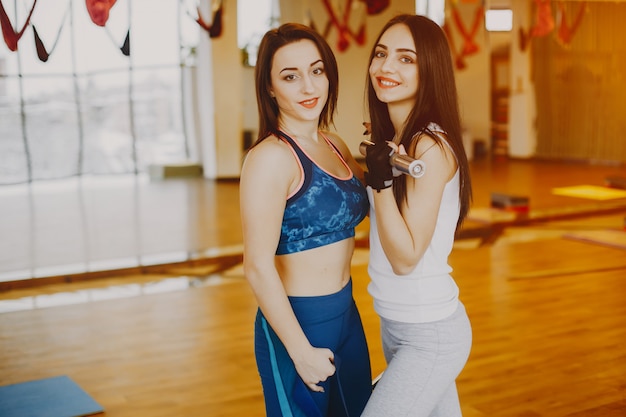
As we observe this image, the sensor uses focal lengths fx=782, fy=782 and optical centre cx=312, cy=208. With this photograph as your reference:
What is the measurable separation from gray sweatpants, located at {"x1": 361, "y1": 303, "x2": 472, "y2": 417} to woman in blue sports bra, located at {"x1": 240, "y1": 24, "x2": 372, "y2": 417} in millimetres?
142

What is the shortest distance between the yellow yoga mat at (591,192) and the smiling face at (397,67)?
26.8 feet

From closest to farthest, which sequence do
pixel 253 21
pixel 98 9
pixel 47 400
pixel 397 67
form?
→ pixel 397 67 < pixel 47 400 < pixel 98 9 < pixel 253 21

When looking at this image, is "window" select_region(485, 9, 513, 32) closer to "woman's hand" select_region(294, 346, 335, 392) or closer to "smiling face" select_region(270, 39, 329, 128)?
"smiling face" select_region(270, 39, 329, 128)

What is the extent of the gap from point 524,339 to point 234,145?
28.7ft

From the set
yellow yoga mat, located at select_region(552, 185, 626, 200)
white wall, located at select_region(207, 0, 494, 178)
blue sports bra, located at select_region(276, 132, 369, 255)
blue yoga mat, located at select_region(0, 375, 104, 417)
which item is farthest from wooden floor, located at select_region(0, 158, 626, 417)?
white wall, located at select_region(207, 0, 494, 178)

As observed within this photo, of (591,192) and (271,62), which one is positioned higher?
(271,62)

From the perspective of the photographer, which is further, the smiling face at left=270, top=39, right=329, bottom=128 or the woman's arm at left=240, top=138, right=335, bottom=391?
the smiling face at left=270, top=39, right=329, bottom=128

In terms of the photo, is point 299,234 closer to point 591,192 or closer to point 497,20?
point 591,192

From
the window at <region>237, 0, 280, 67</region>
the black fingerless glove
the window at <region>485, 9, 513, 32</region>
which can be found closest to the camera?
the black fingerless glove

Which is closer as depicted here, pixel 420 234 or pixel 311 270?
pixel 420 234

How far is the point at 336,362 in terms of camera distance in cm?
195

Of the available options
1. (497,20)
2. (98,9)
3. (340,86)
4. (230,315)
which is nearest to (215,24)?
(98,9)

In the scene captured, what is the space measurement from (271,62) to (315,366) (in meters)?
0.75

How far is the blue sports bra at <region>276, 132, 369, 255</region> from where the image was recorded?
1.89 meters
